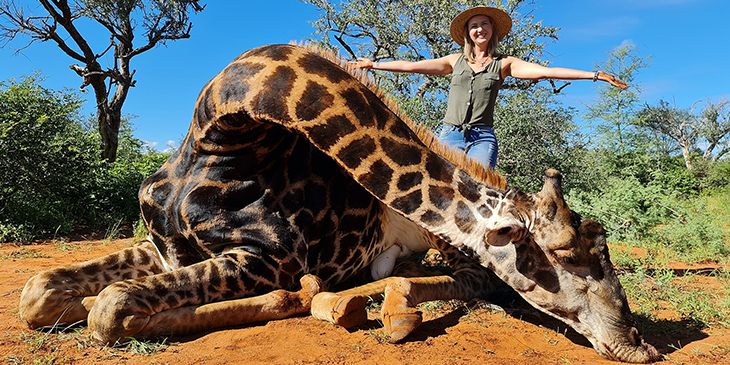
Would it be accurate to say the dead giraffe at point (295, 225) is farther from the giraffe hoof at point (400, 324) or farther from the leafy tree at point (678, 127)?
the leafy tree at point (678, 127)

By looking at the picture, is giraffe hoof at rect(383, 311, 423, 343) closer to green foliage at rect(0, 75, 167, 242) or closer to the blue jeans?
the blue jeans

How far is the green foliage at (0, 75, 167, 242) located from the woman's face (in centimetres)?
769

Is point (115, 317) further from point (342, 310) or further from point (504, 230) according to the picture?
point (504, 230)

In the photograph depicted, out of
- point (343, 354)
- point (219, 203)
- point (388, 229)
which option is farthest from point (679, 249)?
point (219, 203)

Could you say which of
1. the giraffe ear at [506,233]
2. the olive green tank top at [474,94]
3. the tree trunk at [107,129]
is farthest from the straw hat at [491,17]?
the tree trunk at [107,129]

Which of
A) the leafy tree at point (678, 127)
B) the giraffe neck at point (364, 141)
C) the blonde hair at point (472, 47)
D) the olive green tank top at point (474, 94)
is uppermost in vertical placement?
the leafy tree at point (678, 127)

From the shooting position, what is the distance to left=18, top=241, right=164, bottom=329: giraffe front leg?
9.29ft

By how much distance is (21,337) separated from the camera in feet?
8.94

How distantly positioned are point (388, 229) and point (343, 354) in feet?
5.39

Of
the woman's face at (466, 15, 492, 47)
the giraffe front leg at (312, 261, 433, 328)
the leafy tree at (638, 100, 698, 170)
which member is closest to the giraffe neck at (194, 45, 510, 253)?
the giraffe front leg at (312, 261, 433, 328)

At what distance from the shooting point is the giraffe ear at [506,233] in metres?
2.50

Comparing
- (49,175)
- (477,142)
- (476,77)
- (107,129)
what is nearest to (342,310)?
(477,142)

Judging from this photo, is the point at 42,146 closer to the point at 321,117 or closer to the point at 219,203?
the point at 219,203

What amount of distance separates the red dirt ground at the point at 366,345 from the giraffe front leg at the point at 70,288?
0.41 feet
